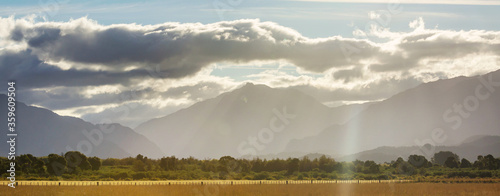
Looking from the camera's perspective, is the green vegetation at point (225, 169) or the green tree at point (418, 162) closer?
the green vegetation at point (225, 169)

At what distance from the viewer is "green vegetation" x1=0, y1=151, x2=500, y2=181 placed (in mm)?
107375

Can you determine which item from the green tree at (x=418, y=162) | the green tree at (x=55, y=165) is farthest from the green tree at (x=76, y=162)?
the green tree at (x=418, y=162)

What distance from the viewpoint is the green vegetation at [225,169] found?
107375mm

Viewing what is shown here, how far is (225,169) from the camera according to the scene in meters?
131

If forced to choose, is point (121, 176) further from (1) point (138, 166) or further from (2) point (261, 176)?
(2) point (261, 176)

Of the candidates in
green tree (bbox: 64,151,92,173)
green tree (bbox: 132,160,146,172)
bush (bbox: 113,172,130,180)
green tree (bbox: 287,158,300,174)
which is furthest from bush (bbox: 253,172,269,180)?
green tree (bbox: 64,151,92,173)

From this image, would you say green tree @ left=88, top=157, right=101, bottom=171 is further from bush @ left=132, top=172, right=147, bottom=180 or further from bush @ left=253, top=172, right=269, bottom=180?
bush @ left=253, top=172, right=269, bottom=180

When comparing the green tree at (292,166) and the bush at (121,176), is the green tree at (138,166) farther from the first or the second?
the green tree at (292,166)

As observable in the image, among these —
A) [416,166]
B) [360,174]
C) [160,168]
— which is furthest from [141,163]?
[416,166]

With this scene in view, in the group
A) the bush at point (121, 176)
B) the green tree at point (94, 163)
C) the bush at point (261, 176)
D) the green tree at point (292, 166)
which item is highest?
the green tree at point (94, 163)

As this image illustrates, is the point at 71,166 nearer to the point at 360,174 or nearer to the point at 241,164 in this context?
the point at 241,164

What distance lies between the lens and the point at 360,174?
420ft

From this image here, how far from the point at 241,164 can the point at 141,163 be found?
21.8m

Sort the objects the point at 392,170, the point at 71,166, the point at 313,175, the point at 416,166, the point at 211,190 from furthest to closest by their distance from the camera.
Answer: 1. the point at 416,166
2. the point at 392,170
3. the point at 313,175
4. the point at 71,166
5. the point at 211,190
